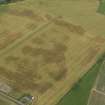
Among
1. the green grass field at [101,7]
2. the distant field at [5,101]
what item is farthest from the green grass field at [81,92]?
the green grass field at [101,7]

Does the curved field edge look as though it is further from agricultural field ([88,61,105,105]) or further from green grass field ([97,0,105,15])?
green grass field ([97,0,105,15])

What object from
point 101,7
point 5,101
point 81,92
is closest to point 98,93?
point 81,92

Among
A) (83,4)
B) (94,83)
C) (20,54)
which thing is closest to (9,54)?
(20,54)

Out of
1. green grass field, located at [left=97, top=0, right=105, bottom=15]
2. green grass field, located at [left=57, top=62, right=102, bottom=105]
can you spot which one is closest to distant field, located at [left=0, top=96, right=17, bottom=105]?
green grass field, located at [left=57, top=62, right=102, bottom=105]

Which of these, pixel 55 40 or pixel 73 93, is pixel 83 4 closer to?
pixel 55 40

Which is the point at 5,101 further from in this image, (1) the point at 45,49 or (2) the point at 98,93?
(1) the point at 45,49
